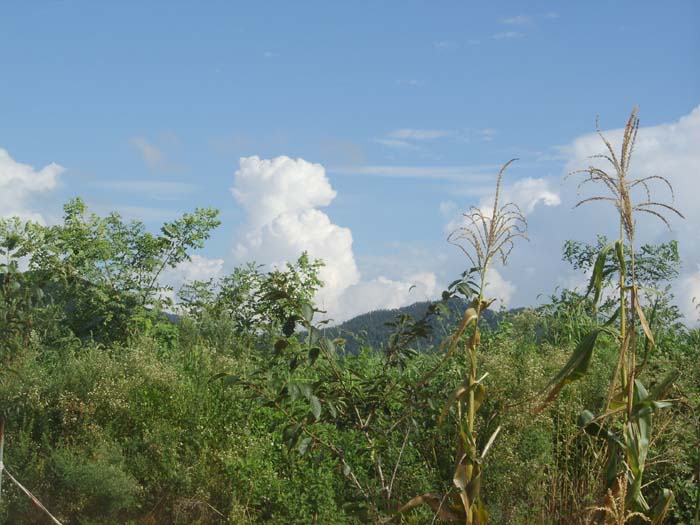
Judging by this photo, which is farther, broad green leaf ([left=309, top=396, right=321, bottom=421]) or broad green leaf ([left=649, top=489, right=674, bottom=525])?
broad green leaf ([left=309, top=396, right=321, bottom=421])

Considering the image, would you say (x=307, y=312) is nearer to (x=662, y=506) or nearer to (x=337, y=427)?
(x=337, y=427)

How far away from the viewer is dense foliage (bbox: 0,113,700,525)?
4.15 meters

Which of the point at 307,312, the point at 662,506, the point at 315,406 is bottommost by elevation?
the point at 662,506

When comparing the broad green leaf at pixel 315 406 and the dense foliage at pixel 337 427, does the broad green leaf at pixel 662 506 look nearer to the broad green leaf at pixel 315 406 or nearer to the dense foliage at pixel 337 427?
the dense foliage at pixel 337 427

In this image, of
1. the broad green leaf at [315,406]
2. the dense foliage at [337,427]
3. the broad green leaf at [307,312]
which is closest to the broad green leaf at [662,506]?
the dense foliage at [337,427]

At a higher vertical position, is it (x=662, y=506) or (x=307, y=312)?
(x=307, y=312)

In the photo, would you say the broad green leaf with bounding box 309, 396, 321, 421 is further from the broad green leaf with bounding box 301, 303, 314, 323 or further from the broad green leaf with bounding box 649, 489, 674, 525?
the broad green leaf with bounding box 649, 489, 674, 525

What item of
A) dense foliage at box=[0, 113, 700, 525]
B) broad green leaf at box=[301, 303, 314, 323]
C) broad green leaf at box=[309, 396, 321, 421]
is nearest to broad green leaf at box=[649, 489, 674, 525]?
dense foliage at box=[0, 113, 700, 525]

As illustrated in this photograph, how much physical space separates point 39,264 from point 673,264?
21.0ft

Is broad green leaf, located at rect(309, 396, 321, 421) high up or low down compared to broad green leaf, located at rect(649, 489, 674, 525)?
up

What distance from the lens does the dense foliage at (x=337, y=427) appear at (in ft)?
13.6

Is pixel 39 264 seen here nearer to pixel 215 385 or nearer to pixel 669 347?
pixel 215 385

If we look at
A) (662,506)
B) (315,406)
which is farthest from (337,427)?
(662,506)

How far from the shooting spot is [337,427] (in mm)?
4344
